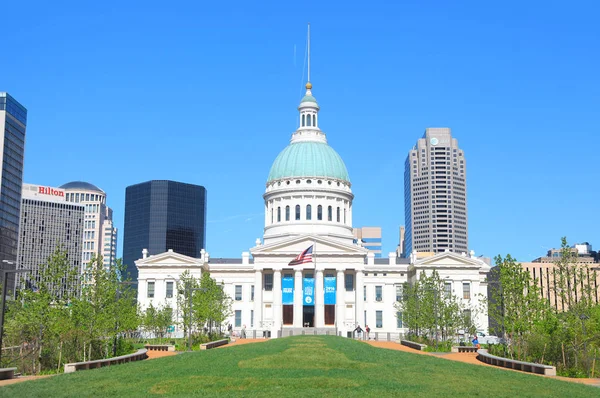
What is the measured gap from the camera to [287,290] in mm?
116375

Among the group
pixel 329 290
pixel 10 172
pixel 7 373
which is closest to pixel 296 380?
pixel 7 373

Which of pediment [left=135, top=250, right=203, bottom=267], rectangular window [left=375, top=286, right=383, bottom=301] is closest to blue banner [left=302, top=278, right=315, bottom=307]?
rectangular window [left=375, top=286, right=383, bottom=301]

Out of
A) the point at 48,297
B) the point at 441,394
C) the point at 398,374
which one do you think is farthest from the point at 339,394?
the point at 48,297

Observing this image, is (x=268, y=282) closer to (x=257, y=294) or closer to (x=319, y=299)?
(x=257, y=294)

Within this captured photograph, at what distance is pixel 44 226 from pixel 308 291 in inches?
3967

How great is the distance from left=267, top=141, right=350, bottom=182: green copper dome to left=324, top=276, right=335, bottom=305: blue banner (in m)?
21.0

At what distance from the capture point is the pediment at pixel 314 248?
115m

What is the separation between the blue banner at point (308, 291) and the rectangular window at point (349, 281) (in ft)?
17.4

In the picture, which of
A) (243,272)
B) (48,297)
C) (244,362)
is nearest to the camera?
(244,362)

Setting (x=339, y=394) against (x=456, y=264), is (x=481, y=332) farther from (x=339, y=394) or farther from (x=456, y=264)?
(x=339, y=394)

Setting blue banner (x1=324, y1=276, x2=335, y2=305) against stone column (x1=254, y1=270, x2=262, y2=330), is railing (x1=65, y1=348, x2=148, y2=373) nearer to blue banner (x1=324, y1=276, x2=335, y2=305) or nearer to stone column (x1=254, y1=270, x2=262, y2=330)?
stone column (x1=254, y1=270, x2=262, y2=330)

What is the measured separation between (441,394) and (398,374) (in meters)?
7.01

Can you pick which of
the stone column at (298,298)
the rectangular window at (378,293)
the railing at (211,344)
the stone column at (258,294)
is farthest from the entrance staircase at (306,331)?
the railing at (211,344)

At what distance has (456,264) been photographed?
118m
